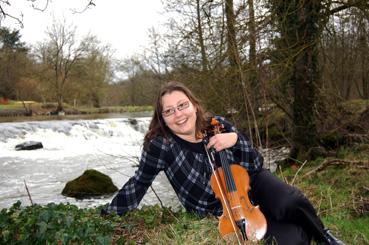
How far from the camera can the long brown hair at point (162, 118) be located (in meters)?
2.98

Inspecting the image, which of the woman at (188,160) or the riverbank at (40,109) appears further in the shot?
the riverbank at (40,109)

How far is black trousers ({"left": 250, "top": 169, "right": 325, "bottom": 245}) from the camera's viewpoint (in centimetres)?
268

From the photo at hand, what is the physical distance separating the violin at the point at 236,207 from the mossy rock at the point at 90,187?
6360 millimetres

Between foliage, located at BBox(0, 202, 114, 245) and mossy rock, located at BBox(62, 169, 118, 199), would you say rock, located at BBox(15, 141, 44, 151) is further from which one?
foliage, located at BBox(0, 202, 114, 245)

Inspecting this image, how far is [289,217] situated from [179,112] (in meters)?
1.05

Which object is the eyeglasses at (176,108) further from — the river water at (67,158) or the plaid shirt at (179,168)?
the river water at (67,158)

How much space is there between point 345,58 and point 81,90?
27.0 m

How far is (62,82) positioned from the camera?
34.2m

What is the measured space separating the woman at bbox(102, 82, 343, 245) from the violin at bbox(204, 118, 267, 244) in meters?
0.13

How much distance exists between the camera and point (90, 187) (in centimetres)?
877

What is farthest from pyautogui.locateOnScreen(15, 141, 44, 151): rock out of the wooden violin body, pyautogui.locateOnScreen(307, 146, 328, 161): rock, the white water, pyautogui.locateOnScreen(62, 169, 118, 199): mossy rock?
the wooden violin body

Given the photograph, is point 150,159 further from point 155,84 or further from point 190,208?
point 155,84

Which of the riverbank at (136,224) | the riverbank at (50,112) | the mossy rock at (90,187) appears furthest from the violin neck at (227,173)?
the riverbank at (50,112)

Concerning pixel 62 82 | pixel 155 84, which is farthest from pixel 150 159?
pixel 62 82
